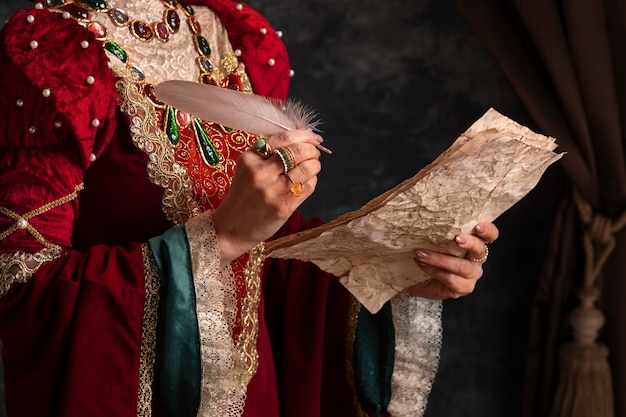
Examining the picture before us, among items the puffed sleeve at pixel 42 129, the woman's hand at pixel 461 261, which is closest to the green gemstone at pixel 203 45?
the puffed sleeve at pixel 42 129

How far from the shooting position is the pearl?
979 mm

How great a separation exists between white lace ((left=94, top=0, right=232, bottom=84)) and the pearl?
0.87 feet

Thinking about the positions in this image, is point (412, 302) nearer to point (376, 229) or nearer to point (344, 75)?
point (376, 229)

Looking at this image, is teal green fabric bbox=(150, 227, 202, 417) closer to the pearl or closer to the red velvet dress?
the red velvet dress

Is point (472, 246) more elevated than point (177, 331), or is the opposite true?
point (472, 246)

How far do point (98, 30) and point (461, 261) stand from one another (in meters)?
0.59

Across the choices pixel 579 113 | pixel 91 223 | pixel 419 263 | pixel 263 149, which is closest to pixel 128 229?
pixel 91 223

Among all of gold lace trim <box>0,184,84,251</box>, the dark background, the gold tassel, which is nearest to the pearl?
gold lace trim <box>0,184,84,251</box>

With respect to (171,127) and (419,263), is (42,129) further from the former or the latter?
(419,263)

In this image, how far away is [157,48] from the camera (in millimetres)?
1174

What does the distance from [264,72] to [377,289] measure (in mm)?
399

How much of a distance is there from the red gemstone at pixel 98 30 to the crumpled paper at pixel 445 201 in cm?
37

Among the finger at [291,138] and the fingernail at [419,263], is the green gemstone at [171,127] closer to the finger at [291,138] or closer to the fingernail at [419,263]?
the finger at [291,138]

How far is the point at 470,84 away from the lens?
2.01 metres
